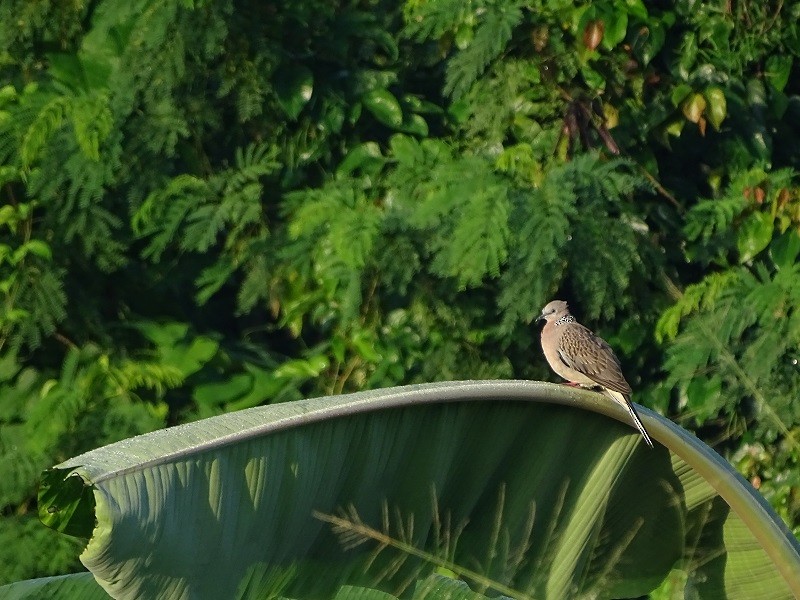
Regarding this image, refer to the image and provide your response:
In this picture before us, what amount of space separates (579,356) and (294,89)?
246cm

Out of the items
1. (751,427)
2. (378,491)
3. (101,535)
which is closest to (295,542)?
(378,491)

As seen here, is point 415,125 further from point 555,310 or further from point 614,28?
point 555,310

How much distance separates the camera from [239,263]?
276 inches

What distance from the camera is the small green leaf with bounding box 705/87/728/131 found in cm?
709

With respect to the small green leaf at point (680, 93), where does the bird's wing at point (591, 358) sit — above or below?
below

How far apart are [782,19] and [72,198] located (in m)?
3.65

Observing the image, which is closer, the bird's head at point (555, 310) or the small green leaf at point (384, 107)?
the bird's head at point (555, 310)

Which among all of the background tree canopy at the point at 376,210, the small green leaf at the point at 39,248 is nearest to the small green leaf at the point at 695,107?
the background tree canopy at the point at 376,210

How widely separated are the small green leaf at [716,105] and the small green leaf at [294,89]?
1.96 meters

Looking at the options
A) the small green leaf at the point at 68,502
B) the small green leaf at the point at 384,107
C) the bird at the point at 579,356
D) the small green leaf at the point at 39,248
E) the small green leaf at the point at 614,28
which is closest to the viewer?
the small green leaf at the point at 68,502

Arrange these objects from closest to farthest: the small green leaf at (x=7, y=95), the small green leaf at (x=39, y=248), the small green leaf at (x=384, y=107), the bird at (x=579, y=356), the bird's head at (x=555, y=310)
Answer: the bird at (x=579, y=356)
the bird's head at (x=555, y=310)
the small green leaf at (x=39, y=248)
the small green leaf at (x=7, y=95)
the small green leaf at (x=384, y=107)

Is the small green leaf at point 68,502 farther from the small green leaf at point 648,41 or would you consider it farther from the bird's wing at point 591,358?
the small green leaf at point 648,41

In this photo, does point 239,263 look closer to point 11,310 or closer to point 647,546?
point 11,310

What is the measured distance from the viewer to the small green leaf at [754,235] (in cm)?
705
